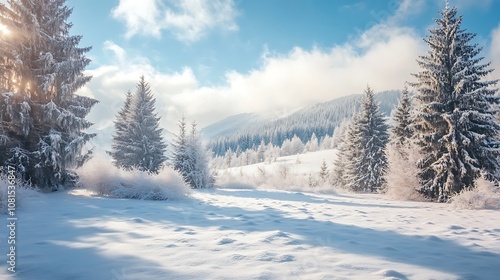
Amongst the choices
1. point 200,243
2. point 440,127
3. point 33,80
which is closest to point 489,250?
point 200,243

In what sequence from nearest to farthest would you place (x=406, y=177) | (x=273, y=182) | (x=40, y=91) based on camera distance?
(x=40, y=91), (x=406, y=177), (x=273, y=182)

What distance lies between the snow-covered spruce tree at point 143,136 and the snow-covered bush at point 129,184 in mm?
14868

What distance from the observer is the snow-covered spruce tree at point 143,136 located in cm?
2692

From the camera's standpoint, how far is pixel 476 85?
15.8m

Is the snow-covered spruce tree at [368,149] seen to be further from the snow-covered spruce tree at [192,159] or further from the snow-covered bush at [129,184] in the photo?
the snow-covered bush at [129,184]

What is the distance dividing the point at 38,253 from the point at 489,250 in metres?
7.52

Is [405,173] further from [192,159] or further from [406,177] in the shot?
[192,159]

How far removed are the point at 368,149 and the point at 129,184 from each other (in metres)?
26.9

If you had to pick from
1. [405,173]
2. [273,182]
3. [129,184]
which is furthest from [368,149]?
[129,184]

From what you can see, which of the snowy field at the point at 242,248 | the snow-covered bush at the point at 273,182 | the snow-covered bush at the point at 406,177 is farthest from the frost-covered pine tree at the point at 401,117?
the snowy field at the point at 242,248

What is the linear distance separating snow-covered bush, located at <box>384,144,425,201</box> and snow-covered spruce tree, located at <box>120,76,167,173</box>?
20888 millimetres

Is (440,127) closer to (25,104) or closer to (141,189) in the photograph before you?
(141,189)

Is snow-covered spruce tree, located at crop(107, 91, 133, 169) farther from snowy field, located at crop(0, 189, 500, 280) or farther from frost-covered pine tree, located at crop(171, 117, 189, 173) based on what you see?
snowy field, located at crop(0, 189, 500, 280)

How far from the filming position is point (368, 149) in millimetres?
30703
